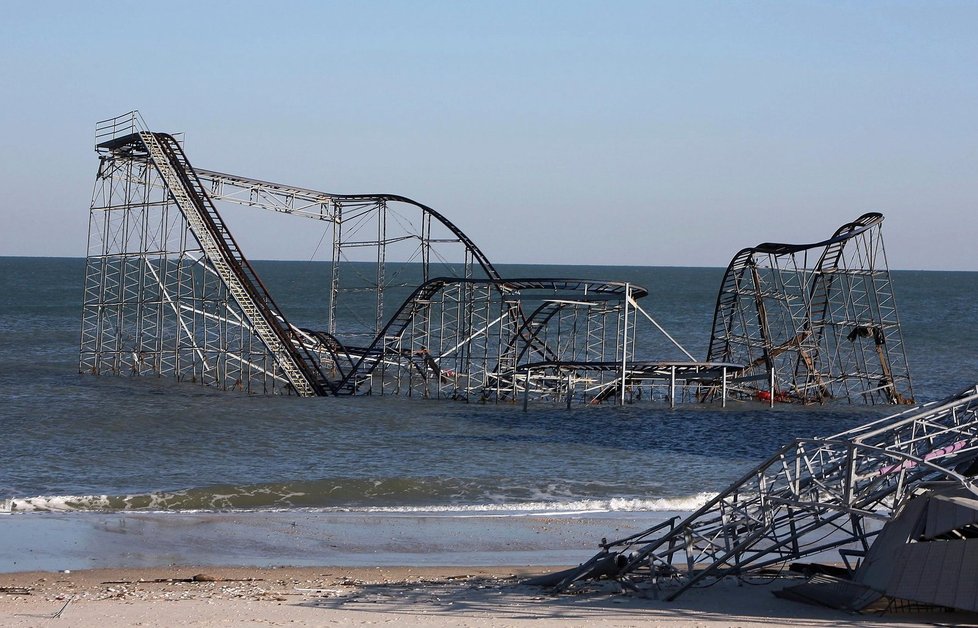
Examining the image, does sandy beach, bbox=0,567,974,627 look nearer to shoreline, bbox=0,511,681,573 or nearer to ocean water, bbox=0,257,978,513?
shoreline, bbox=0,511,681,573

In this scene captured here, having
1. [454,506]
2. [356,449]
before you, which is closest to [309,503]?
[454,506]

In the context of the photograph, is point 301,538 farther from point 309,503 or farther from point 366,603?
point 366,603

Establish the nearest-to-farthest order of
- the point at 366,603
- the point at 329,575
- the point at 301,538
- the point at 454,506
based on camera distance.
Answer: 1. the point at 366,603
2. the point at 329,575
3. the point at 301,538
4. the point at 454,506

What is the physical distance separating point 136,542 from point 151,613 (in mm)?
5310

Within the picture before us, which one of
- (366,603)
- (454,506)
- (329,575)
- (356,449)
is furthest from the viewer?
(356,449)

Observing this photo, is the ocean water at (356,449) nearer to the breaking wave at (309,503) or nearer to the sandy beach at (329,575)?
the breaking wave at (309,503)

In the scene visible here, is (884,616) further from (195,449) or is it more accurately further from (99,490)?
(195,449)

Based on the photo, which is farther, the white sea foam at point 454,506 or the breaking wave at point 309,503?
the breaking wave at point 309,503

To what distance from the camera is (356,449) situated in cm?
2775

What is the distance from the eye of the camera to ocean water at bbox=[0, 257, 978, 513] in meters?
21.6

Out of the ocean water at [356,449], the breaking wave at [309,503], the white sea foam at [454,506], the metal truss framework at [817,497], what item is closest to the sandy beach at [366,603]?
the metal truss framework at [817,497]

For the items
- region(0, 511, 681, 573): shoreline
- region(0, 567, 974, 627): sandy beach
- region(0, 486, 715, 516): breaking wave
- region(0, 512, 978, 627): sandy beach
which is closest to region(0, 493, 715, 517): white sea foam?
region(0, 486, 715, 516): breaking wave

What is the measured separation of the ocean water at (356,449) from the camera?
2162 centimetres

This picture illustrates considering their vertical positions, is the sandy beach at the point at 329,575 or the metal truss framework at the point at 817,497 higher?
the metal truss framework at the point at 817,497
